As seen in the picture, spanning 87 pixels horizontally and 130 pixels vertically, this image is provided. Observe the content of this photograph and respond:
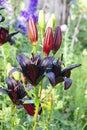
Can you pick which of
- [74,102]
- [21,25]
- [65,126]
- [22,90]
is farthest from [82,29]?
[22,90]

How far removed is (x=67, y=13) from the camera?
16.3 feet

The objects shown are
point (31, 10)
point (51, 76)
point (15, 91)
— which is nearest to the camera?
point (51, 76)

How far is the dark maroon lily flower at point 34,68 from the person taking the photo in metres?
1.59

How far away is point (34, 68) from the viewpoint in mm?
1594

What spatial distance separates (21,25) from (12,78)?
2.15 m

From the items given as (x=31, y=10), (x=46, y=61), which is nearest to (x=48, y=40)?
(x=46, y=61)

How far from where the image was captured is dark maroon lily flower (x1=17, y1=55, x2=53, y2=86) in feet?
5.21

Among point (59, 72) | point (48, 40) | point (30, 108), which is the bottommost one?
point (30, 108)

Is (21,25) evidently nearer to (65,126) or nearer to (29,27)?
(65,126)

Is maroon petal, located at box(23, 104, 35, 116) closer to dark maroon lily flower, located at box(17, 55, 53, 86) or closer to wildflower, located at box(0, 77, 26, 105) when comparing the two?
wildflower, located at box(0, 77, 26, 105)

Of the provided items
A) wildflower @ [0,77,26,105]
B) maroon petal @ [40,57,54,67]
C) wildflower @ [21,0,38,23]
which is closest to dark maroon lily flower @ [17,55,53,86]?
maroon petal @ [40,57,54,67]

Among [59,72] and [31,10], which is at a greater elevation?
[59,72]

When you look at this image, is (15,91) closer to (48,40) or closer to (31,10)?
(48,40)

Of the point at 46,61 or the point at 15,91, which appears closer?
the point at 46,61
